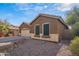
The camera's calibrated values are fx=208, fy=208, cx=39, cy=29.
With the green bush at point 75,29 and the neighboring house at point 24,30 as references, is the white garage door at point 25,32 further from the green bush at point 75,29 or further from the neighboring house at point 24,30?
the green bush at point 75,29

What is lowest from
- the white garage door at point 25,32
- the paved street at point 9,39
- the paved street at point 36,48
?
the paved street at point 36,48

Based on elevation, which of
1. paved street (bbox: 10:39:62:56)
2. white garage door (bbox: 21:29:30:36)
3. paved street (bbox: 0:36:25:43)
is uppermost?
white garage door (bbox: 21:29:30:36)

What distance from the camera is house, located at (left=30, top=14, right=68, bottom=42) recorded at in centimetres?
230

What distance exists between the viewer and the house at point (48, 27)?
2.30 metres

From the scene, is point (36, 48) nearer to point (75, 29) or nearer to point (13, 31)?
point (13, 31)

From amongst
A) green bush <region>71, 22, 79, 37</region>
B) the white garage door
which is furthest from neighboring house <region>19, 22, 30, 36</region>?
green bush <region>71, 22, 79, 37</region>

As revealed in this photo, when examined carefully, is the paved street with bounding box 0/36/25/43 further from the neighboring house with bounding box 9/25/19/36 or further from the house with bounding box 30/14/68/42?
the house with bounding box 30/14/68/42

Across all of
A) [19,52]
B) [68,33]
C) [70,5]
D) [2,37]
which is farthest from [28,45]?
[70,5]

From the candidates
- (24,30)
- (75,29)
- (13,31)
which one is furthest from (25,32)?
(75,29)

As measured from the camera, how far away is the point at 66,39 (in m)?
2.27

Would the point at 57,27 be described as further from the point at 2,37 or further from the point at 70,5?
the point at 2,37

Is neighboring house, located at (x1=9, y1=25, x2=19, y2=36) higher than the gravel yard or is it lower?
higher

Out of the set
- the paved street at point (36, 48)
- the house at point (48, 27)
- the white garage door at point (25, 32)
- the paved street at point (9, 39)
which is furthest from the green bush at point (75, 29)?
the paved street at point (9, 39)

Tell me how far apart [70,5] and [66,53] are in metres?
0.53
